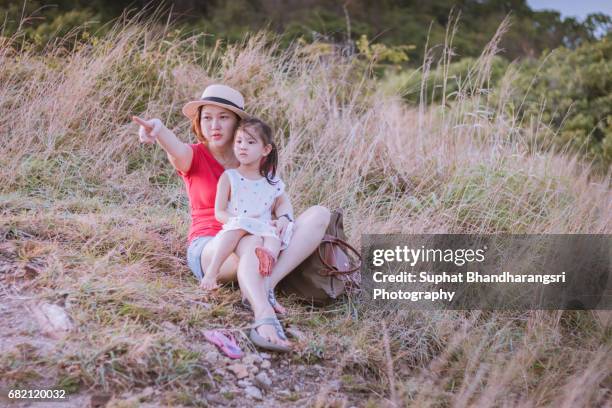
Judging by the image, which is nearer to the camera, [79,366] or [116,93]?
[79,366]

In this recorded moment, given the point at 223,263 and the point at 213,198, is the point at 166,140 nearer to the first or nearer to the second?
the point at 213,198

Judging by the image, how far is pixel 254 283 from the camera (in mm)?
2771

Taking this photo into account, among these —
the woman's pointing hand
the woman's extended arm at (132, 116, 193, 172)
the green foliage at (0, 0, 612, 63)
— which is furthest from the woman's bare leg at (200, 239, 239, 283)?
the green foliage at (0, 0, 612, 63)

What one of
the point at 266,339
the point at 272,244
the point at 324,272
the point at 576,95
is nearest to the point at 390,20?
the point at 576,95

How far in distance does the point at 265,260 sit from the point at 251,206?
293 millimetres

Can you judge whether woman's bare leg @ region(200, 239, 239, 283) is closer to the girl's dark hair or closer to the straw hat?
the girl's dark hair

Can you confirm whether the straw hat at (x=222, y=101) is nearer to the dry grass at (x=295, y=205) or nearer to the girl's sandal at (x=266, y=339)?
the dry grass at (x=295, y=205)

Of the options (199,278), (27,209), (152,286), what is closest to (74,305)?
(152,286)

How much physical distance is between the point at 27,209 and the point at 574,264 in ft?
10.5

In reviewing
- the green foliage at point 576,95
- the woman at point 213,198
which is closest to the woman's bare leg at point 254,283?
the woman at point 213,198

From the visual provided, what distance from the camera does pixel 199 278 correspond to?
306 cm

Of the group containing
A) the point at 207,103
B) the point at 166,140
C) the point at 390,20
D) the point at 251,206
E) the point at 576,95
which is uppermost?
the point at 390,20

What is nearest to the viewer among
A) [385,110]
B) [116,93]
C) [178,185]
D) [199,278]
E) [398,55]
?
[199,278]

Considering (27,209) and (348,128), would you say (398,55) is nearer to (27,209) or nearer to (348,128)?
(348,128)
